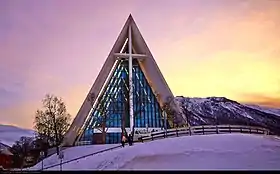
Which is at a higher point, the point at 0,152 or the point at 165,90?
the point at 165,90

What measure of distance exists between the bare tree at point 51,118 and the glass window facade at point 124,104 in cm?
397

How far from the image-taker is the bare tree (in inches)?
735

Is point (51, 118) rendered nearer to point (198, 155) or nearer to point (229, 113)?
point (198, 155)

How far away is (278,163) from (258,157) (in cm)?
47

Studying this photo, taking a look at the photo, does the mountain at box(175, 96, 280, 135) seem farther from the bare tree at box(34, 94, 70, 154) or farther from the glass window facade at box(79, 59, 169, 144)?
the bare tree at box(34, 94, 70, 154)

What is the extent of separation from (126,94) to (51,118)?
7.81 meters

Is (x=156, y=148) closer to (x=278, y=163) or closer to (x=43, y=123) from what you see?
(x=278, y=163)

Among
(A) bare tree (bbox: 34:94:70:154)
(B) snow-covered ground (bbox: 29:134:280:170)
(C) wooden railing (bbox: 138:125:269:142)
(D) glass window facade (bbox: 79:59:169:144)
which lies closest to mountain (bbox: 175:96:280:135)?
(D) glass window facade (bbox: 79:59:169:144)

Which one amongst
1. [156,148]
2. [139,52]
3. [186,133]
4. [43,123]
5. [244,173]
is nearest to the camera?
[244,173]

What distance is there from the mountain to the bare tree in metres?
22.2

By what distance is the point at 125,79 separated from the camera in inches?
1040

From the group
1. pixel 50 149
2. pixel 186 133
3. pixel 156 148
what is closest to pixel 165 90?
pixel 50 149

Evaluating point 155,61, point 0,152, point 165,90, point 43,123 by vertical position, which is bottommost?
point 0,152

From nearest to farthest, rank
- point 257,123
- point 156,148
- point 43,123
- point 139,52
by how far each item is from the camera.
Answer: point 156,148
point 43,123
point 139,52
point 257,123
